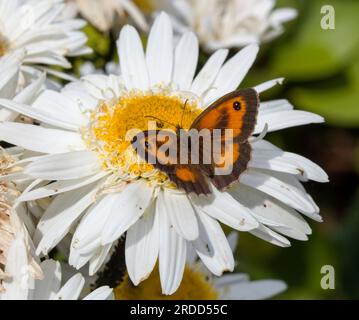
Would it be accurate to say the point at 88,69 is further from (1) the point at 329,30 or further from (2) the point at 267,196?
(1) the point at 329,30

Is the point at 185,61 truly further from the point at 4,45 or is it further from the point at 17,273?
the point at 17,273

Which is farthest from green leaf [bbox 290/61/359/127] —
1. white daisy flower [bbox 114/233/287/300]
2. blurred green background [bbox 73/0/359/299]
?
white daisy flower [bbox 114/233/287/300]

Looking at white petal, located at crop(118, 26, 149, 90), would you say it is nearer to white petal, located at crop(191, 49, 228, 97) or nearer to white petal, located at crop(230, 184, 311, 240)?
white petal, located at crop(191, 49, 228, 97)

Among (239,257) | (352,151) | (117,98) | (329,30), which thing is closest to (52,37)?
(117,98)

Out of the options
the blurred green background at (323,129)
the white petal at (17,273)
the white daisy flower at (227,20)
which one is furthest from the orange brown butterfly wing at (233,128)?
the blurred green background at (323,129)

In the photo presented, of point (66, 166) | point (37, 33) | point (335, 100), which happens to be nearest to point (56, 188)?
point (66, 166)

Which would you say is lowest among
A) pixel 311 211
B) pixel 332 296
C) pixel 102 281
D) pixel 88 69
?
pixel 332 296
